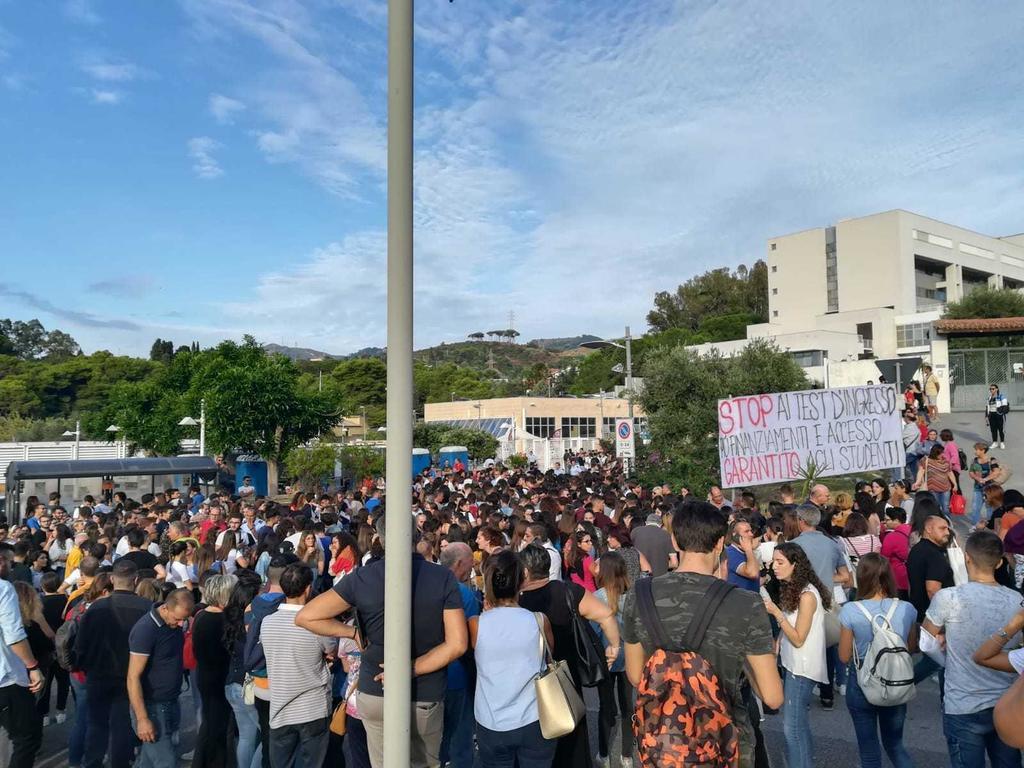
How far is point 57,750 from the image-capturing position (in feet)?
21.3

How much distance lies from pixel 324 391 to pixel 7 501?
21.3 metres

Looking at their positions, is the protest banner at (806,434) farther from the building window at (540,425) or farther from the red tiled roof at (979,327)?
the building window at (540,425)

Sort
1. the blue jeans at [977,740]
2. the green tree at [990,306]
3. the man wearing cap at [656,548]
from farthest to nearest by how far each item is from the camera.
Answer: the green tree at [990,306] < the man wearing cap at [656,548] < the blue jeans at [977,740]

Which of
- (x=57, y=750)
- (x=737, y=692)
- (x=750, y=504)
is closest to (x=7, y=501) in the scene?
(x=57, y=750)

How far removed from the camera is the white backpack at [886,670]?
454cm

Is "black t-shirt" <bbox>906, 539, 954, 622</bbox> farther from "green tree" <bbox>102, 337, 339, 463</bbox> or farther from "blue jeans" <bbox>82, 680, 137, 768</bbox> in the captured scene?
"green tree" <bbox>102, 337, 339, 463</bbox>

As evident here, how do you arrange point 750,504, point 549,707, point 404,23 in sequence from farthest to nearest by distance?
1. point 750,504
2. point 549,707
3. point 404,23

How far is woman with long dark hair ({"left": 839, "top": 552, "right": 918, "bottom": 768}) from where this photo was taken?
15.3 ft

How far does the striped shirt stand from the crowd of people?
1cm

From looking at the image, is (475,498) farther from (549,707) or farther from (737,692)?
(737,692)

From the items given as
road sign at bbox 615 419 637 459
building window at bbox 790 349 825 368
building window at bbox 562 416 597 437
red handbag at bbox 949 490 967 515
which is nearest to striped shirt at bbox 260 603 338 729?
red handbag at bbox 949 490 967 515

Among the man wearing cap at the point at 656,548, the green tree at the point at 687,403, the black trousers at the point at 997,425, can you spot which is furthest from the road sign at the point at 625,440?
the man wearing cap at the point at 656,548

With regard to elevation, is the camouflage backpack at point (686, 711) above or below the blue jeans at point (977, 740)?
above

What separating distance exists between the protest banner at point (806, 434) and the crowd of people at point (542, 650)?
7.04 metres
